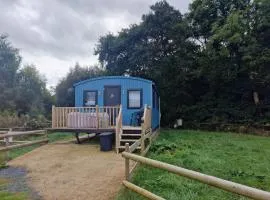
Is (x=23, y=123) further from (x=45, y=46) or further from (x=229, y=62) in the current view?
(x=229, y=62)

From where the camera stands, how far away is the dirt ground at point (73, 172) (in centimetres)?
580

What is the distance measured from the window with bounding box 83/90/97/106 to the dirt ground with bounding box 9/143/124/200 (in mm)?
3713

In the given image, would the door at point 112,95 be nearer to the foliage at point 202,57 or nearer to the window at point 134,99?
the window at point 134,99

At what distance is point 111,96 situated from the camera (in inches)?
554

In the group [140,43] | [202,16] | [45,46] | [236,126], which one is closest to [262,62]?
[236,126]

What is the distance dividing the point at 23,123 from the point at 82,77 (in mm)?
10151

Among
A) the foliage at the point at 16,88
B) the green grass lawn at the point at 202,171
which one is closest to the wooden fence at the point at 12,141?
the green grass lawn at the point at 202,171

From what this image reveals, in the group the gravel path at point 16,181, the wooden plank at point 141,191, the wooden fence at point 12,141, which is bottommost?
the gravel path at point 16,181

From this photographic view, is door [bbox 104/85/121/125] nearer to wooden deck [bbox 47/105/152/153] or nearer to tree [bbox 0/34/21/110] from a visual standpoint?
wooden deck [bbox 47/105/152/153]

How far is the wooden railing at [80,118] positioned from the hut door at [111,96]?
141 cm

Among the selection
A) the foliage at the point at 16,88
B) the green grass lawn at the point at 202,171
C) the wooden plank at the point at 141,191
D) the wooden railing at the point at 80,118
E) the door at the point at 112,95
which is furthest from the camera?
the foliage at the point at 16,88

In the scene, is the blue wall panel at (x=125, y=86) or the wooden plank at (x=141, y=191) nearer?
the wooden plank at (x=141, y=191)

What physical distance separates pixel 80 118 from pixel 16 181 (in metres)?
5.29

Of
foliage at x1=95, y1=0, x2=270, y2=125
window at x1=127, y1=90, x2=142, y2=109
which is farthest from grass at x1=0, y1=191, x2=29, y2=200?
foliage at x1=95, y1=0, x2=270, y2=125
